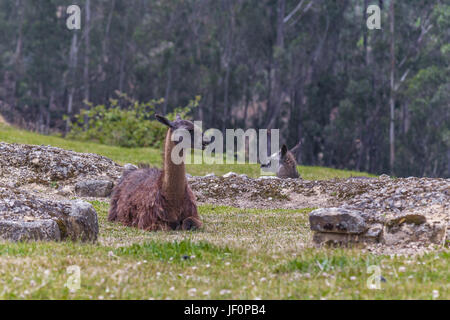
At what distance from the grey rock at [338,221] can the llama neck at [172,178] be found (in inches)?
126

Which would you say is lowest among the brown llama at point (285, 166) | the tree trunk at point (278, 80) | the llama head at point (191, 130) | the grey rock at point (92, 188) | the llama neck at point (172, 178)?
the grey rock at point (92, 188)

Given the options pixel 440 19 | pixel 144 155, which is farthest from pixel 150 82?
pixel 144 155

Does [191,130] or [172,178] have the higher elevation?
[191,130]

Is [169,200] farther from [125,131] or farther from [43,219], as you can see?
[125,131]

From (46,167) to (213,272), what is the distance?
37.4 feet

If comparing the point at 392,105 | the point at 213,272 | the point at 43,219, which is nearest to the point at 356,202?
the point at 43,219

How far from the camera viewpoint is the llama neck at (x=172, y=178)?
393 inches

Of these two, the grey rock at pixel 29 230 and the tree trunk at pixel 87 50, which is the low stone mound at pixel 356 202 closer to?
the grey rock at pixel 29 230

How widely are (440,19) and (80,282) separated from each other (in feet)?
136

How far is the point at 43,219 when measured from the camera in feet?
26.2

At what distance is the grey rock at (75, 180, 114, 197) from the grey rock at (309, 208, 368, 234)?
857 cm

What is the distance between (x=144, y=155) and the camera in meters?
26.1

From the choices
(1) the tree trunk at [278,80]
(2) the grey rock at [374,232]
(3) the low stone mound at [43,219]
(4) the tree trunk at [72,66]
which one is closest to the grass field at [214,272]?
(3) the low stone mound at [43,219]
